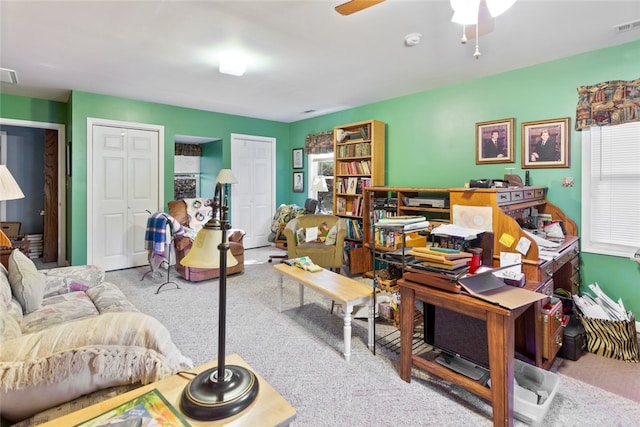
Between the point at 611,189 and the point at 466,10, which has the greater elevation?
the point at 466,10

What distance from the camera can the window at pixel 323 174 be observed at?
5.85 meters

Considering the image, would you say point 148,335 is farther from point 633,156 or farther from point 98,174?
point 98,174

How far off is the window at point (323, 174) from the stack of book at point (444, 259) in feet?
12.7

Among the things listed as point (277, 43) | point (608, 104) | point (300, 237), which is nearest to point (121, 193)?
point (300, 237)

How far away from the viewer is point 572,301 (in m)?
2.79

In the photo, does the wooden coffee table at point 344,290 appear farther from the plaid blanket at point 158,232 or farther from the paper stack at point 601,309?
the plaid blanket at point 158,232

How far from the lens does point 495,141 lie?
365 cm

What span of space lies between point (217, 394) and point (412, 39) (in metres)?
2.89

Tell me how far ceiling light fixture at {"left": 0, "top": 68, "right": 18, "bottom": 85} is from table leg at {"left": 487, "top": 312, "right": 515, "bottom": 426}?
16.4 ft

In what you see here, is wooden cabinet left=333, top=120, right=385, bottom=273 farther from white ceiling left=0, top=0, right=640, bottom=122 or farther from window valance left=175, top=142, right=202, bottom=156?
window valance left=175, top=142, right=202, bottom=156

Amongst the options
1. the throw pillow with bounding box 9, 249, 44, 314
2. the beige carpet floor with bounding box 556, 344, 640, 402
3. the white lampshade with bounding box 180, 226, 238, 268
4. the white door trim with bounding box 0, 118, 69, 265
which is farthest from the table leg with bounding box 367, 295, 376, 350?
the white door trim with bounding box 0, 118, 69, 265

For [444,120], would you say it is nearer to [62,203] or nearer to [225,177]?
[225,177]

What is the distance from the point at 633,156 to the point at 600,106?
511 millimetres

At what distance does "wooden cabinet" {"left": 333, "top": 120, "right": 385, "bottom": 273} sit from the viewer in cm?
456
